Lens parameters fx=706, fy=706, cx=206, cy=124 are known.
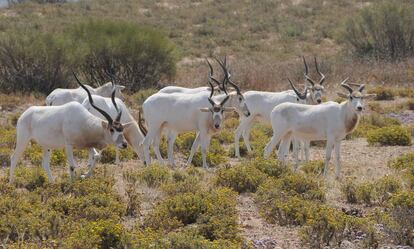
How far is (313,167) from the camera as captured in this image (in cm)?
1345

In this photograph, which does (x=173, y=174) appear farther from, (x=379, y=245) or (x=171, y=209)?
(x=379, y=245)

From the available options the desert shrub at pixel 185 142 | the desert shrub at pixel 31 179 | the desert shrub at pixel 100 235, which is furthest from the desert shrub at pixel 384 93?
the desert shrub at pixel 100 235

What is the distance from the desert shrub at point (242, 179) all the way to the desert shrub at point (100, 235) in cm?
352

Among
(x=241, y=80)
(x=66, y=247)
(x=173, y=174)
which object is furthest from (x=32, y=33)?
(x=66, y=247)

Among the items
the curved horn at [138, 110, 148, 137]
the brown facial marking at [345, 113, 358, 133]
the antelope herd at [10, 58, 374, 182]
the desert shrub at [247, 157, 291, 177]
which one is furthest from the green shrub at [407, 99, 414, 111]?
the desert shrub at [247, 157, 291, 177]

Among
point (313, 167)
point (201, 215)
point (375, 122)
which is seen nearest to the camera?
point (201, 215)

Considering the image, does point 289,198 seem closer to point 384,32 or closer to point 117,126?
point 117,126

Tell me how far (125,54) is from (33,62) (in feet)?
12.1

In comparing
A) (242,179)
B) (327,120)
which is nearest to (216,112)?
(327,120)

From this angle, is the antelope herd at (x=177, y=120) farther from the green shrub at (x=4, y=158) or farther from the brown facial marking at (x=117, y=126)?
the green shrub at (x=4, y=158)

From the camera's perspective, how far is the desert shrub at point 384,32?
3291 cm

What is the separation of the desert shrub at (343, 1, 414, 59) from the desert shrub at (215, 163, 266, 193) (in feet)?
Result: 71.5

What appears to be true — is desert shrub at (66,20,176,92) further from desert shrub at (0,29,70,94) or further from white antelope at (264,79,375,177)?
white antelope at (264,79,375,177)

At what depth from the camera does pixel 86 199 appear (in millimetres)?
9391
